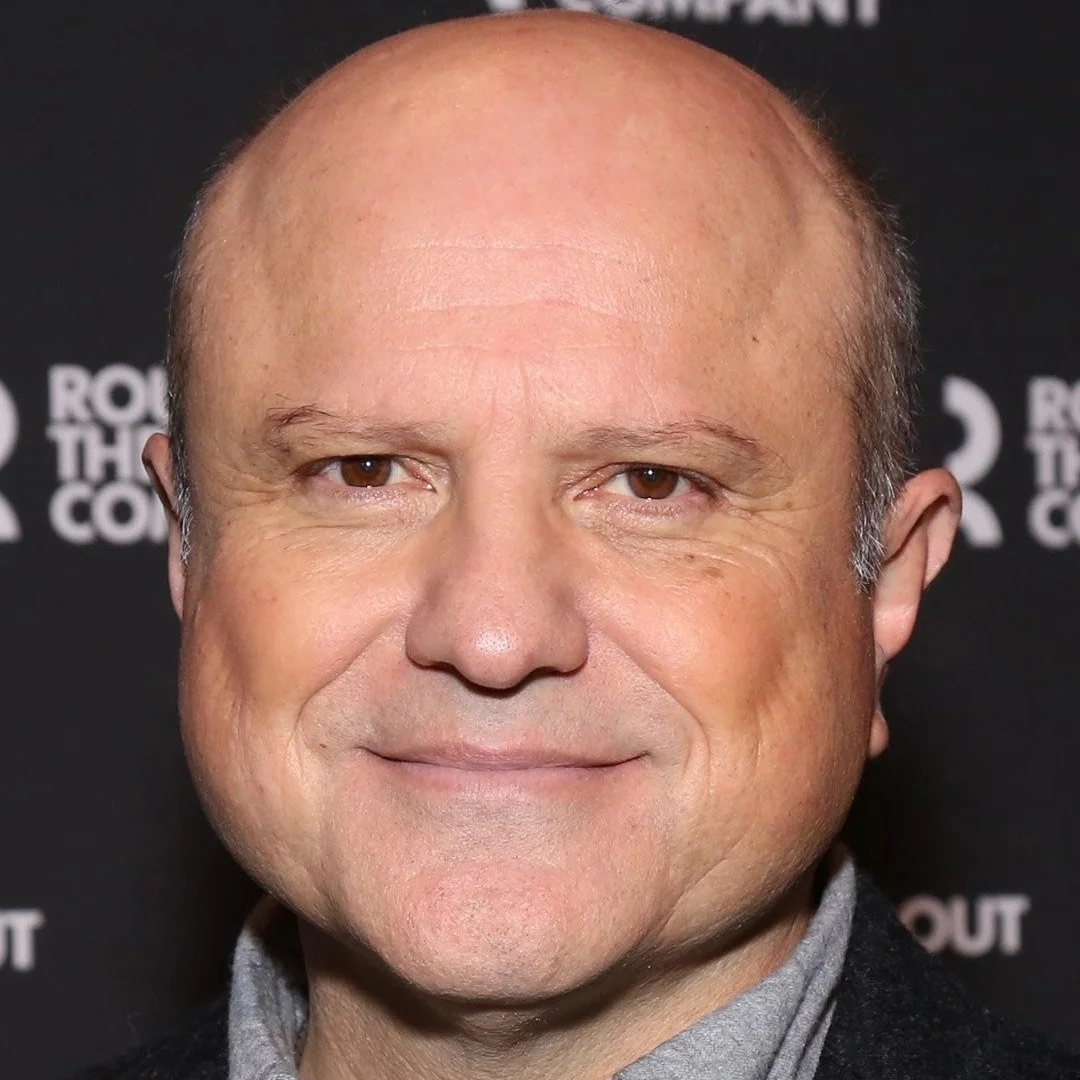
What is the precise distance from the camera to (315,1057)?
82.0 inches

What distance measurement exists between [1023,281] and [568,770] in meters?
1.76

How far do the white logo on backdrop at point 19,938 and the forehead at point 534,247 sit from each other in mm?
1523

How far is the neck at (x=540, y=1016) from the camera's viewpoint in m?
1.83

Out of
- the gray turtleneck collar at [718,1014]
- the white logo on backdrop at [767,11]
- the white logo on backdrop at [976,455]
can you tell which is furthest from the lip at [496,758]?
the white logo on backdrop at [767,11]

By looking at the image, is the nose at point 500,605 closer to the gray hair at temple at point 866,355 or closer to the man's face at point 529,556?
the man's face at point 529,556

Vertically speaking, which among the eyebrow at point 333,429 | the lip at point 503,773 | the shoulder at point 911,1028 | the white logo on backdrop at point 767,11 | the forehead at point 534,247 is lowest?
the shoulder at point 911,1028

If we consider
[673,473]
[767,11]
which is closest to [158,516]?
[767,11]

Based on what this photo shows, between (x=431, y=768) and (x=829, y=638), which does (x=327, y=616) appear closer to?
(x=431, y=768)

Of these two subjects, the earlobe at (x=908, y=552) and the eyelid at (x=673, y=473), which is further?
the earlobe at (x=908, y=552)

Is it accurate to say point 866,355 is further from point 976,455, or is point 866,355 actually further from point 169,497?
point 976,455

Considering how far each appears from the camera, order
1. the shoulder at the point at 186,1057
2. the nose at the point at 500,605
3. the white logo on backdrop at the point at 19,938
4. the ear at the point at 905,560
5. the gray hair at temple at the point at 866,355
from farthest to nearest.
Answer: the white logo on backdrop at the point at 19,938 → the shoulder at the point at 186,1057 → the ear at the point at 905,560 → the gray hair at temple at the point at 866,355 → the nose at the point at 500,605

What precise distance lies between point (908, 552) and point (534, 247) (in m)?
0.58

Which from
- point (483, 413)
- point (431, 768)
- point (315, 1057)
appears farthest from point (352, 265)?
point (315, 1057)

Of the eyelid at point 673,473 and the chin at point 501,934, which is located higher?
the eyelid at point 673,473
